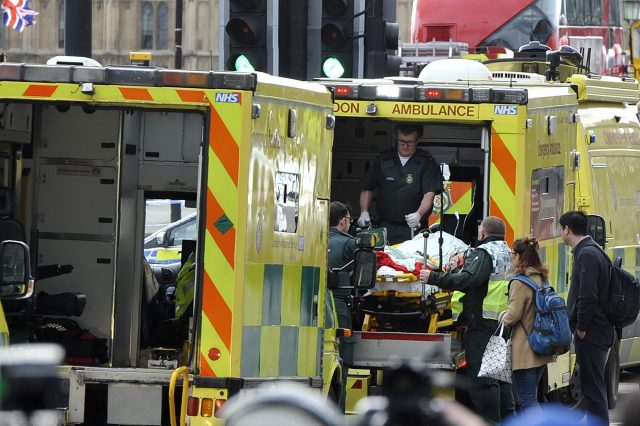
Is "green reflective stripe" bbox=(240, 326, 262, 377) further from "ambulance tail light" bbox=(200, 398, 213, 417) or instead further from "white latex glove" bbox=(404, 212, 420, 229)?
"white latex glove" bbox=(404, 212, 420, 229)

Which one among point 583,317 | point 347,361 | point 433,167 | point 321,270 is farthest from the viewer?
point 433,167

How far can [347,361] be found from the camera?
10969 mm

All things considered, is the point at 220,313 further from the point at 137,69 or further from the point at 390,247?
the point at 390,247

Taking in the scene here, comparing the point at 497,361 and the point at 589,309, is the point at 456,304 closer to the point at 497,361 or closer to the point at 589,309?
the point at 497,361

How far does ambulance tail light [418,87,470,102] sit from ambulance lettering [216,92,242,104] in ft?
10.3

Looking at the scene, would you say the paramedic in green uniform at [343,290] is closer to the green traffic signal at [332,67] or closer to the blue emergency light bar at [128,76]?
the blue emergency light bar at [128,76]

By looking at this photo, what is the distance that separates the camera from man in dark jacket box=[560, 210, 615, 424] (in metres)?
11.7

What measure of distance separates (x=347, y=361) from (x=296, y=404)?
740cm

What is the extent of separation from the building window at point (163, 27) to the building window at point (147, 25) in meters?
0.64

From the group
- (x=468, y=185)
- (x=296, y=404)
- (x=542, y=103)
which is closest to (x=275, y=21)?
(x=468, y=185)

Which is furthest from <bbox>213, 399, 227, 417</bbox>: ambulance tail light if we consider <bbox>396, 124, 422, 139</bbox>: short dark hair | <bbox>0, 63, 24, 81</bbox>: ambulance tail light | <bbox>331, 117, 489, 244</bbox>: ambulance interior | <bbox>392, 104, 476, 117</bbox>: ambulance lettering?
<bbox>331, 117, 489, 244</bbox>: ambulance interior

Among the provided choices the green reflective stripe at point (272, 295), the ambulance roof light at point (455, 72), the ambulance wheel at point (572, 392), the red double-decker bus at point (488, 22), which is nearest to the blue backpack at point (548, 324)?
the green reflective stripe at point (272, 295)

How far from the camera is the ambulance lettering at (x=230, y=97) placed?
8297mm

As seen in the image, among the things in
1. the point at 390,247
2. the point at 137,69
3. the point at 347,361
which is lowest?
the point at 347,361
